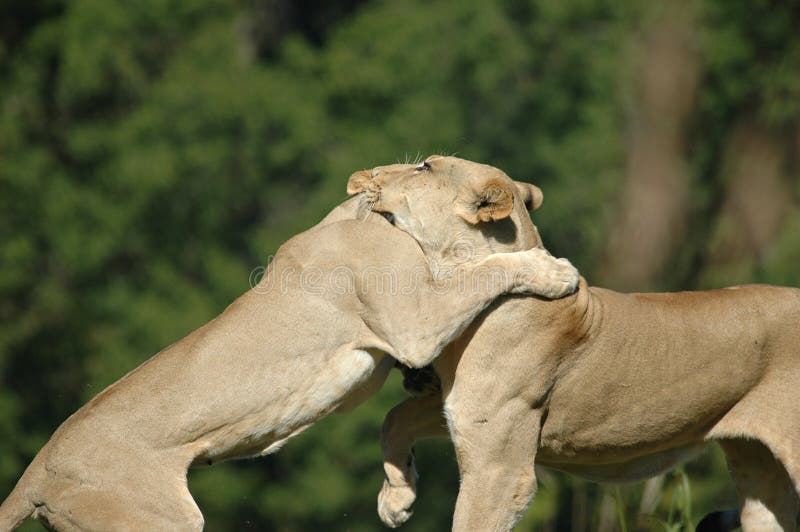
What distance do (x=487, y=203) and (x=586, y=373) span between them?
0.76 meters

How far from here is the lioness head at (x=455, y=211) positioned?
461 centimetres

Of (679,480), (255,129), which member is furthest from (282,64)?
(679,480)

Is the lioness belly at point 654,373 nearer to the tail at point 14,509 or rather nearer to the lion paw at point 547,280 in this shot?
the lion paw at point 547,280

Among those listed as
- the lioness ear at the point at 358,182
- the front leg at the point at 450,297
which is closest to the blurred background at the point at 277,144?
the lioness ear at the point at 358,182

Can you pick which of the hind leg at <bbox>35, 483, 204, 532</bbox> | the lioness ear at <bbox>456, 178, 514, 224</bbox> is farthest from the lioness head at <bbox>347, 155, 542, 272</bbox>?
the hind leg at <bbox>35, 483, 204, 532</bbox>

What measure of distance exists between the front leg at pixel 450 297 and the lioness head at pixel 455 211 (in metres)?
0.12

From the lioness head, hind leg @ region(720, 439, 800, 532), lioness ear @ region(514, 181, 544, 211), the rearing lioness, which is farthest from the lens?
hind leg @ region(720, 439, 800, 532)

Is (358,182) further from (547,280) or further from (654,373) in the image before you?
(654,373)

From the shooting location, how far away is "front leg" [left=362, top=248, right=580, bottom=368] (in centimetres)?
443

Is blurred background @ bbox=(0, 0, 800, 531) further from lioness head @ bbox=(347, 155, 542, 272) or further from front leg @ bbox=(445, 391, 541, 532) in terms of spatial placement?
front leg @ bbox=(445, 391, 541, 532)

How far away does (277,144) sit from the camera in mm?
19797

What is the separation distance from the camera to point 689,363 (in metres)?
4.72

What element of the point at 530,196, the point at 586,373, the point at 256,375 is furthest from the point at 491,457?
the point at 530,196

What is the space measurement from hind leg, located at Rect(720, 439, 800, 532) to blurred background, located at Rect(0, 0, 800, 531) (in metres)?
9.79
